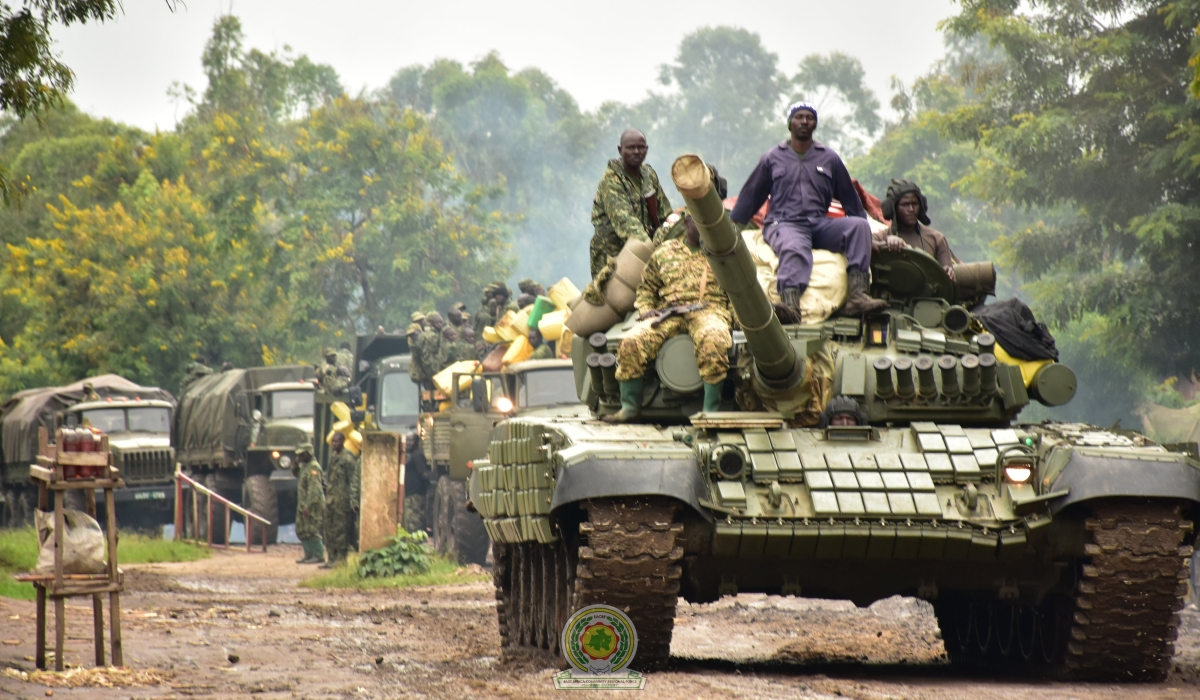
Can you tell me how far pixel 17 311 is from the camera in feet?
122

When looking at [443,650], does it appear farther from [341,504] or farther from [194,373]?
[194,373]

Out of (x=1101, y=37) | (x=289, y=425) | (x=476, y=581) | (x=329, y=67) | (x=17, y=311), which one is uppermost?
(x=329, y=67)

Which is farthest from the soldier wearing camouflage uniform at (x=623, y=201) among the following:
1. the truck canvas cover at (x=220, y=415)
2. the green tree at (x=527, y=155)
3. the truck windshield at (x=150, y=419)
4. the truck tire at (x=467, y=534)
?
the green tree at (x=527, y=155)

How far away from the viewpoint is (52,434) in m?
30.5

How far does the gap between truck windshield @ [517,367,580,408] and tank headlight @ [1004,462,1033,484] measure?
10.9 m

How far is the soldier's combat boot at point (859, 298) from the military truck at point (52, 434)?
2007cm

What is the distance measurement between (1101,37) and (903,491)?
1750 cm

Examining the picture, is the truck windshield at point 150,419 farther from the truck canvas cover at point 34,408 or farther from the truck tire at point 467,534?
the truck tire at point 467,534

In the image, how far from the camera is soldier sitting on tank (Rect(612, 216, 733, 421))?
10031 millimetres

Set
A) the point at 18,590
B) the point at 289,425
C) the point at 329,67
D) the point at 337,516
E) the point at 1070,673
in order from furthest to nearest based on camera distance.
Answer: the point at 329,67, the point at 289,425, the point at 337,516, the point at 18,590, the point at 1070,673

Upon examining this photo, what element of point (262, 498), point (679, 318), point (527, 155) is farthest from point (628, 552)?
point (527, 155)

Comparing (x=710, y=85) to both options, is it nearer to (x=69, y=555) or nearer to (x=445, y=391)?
(x=445, y=391)

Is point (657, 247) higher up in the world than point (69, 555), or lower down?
higher up

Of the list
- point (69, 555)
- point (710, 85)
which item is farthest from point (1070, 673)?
point (710, 85)
